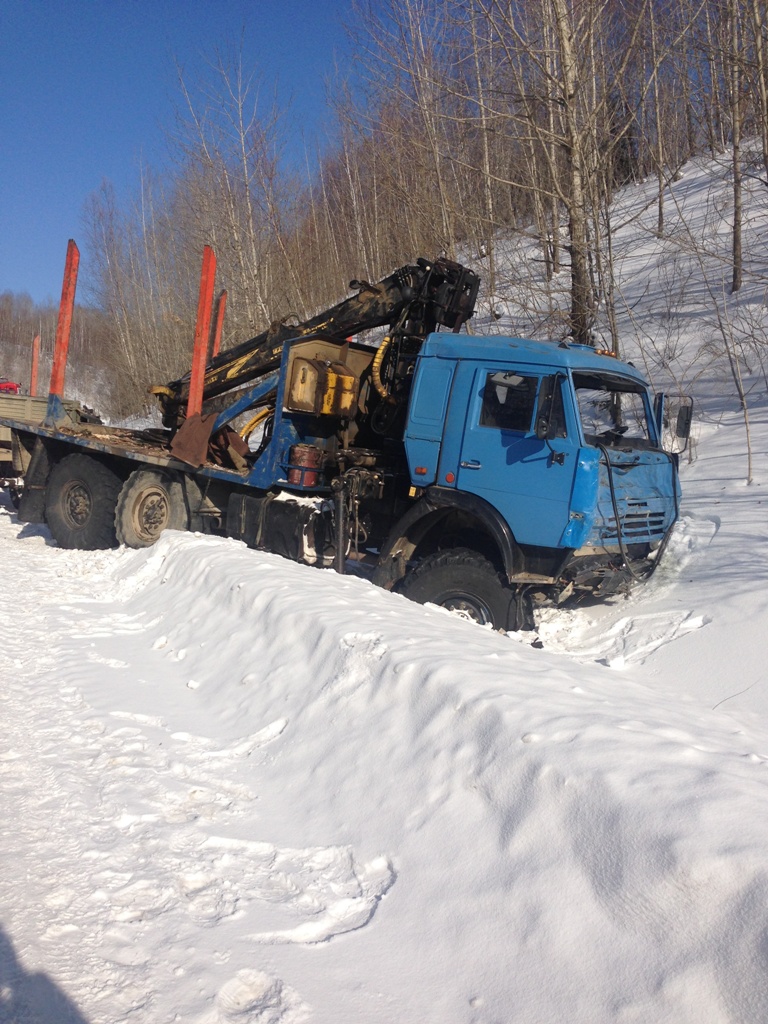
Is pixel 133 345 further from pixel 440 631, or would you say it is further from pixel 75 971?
pixel 75 971

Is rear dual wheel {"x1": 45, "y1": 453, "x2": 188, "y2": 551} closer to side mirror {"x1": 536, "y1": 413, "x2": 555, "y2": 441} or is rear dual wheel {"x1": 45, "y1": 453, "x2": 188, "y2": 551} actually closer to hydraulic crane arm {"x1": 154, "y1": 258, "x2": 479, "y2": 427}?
hydraulic crane arm {"x1": 154, "y1": 258, "x2": 479, "y2": 427}

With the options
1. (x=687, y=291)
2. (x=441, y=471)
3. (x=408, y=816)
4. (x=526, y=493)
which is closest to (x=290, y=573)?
(x=441, y=471)

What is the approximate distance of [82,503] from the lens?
9836mm

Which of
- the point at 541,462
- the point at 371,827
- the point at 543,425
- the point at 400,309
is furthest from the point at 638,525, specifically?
the point at 371,827

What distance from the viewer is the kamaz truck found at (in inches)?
255

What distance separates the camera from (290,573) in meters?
6.77

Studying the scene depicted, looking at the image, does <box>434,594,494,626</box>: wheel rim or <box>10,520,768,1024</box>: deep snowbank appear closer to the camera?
<box>10,520,768,1024</box>: deep snowbank

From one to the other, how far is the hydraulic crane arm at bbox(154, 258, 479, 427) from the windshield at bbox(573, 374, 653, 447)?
2.06 metres

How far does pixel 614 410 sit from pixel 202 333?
4.64 metres

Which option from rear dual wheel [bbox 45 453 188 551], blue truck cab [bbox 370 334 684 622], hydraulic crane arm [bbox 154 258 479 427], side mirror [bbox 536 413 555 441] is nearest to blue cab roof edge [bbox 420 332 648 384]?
blue truck cab [bbox 370 334 684 622]

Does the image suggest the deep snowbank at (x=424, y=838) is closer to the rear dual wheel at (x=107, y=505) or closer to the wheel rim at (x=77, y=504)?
the rear dual wheel at (x=107, y=505)

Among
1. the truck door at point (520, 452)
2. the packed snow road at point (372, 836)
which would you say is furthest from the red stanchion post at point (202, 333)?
the packed snow road at point (372, 836)

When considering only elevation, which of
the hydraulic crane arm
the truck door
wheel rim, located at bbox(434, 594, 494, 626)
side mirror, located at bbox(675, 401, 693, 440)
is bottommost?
wheel rim, located at bbox(434, 594, 494, 626)

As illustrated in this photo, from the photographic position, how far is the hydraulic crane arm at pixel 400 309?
27.1ft
